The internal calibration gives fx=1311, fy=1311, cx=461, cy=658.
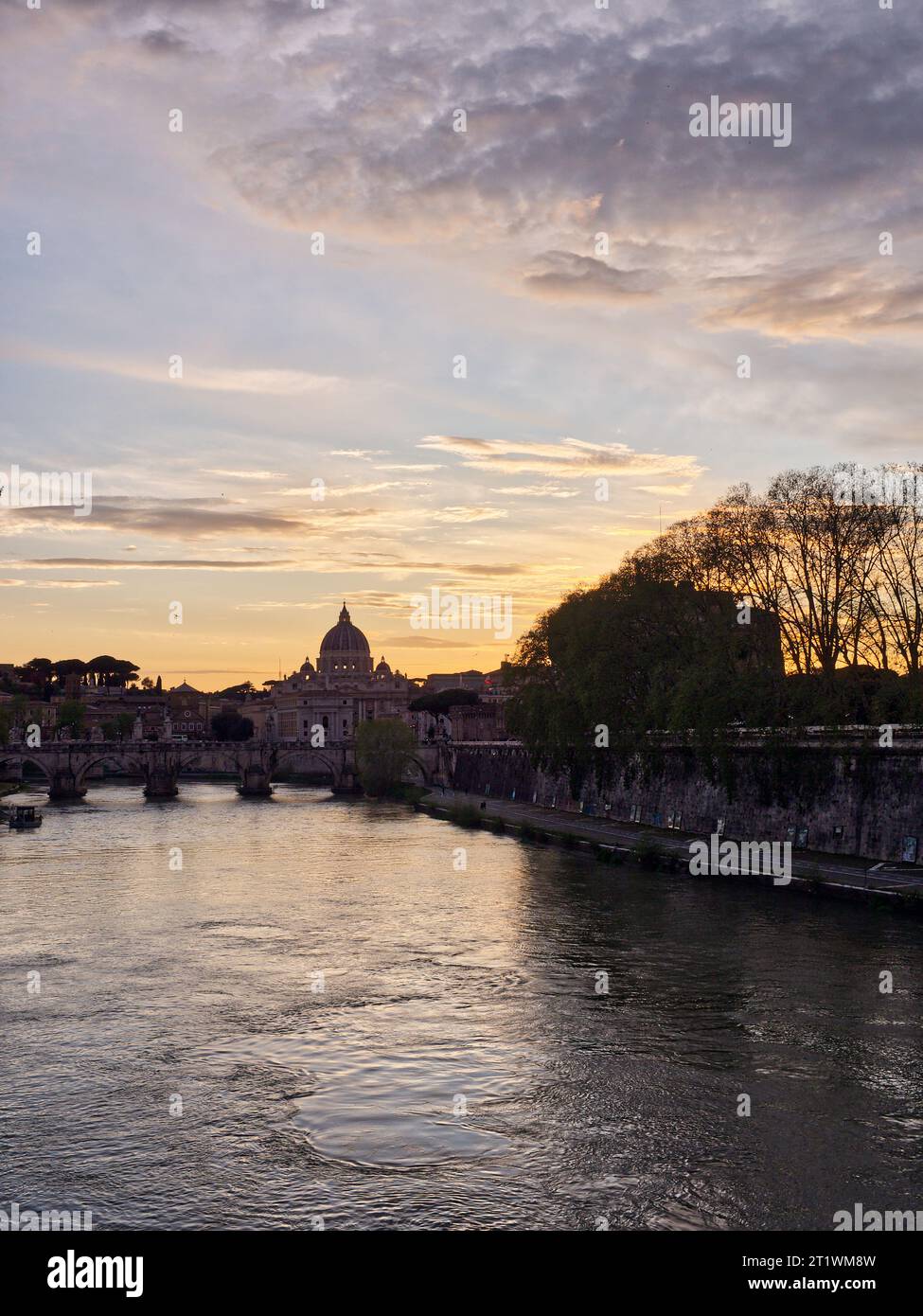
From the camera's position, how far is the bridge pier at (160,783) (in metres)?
107

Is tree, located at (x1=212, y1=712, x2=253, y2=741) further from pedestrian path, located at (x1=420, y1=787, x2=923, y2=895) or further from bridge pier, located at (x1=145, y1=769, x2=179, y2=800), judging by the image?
pedestrian path, located at (x1=420, y1=787, x2=923, y2=895)

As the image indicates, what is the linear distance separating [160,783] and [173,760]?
2526 mm

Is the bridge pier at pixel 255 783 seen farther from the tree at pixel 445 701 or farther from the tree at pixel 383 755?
the tree at pixel 445 701

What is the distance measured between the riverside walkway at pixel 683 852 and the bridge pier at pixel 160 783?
105 feet

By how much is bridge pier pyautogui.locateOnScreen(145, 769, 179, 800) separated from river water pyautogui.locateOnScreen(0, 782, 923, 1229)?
65.5m

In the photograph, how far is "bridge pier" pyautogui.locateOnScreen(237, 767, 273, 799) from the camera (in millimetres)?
111125

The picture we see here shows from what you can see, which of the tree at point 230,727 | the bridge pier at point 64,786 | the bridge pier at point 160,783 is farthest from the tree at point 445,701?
the bridge pier at point 64,786

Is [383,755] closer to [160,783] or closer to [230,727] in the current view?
[160,783]

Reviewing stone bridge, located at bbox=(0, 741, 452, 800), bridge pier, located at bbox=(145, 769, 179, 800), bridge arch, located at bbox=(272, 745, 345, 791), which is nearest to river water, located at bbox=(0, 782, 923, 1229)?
stone bridge, located at bbox=(0, 741, 452, 800)

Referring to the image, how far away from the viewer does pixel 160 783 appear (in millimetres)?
107875

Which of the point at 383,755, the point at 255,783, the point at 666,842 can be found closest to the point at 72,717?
the point at 255,783
